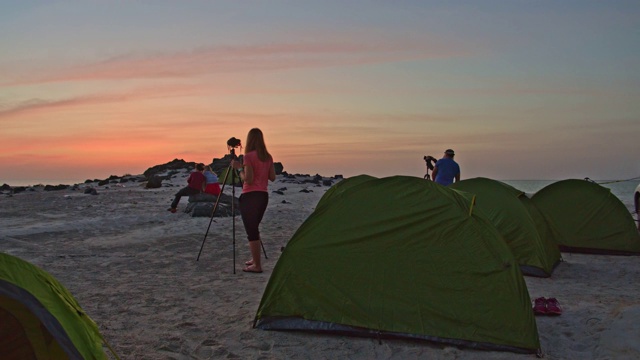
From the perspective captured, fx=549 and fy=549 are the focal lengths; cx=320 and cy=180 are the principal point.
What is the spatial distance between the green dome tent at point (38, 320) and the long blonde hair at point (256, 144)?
5.12 meters

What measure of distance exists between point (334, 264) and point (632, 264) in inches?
329

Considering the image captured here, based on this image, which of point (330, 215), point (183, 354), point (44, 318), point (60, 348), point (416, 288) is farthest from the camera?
point (330, 215)

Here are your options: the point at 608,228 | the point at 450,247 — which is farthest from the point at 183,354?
the point at 608,228

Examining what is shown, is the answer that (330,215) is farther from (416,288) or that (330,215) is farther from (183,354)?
(183,354)

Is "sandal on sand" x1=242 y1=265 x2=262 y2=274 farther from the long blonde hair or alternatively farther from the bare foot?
the long blonde hair

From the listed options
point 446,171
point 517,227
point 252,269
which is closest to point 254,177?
point 252,269

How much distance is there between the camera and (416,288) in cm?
671

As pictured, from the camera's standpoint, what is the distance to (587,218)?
542 inches

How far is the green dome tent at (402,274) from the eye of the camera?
6496 millimetres

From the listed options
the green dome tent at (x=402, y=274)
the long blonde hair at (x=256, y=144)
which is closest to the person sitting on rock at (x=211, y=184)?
the long blonde hair at (x=256, y=144)

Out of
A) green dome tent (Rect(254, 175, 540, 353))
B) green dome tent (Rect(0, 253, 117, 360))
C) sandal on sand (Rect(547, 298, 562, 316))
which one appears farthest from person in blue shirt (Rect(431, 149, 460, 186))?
green dome tent (Rect(0, 253, 117, 360))

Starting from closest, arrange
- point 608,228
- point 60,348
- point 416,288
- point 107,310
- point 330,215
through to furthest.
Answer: point 60,348, point 416,288, point 330,215, point 107,310, point 608,228

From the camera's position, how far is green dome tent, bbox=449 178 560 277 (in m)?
10.4

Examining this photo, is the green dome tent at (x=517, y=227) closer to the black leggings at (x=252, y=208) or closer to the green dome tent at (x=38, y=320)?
the black leggings at (x=252, y=208)
